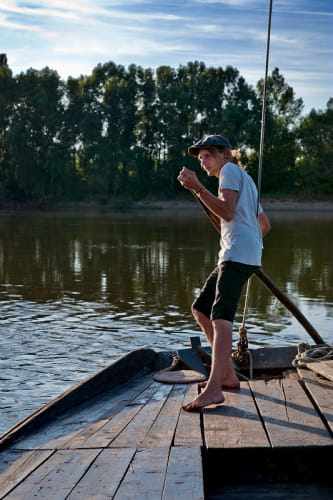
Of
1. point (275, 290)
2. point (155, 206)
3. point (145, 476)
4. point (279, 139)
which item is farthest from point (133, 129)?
point (145, 476)

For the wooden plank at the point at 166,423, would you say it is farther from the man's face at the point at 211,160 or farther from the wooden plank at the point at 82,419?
the man's face at the point at 211,160

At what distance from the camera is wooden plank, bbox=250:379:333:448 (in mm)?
3344

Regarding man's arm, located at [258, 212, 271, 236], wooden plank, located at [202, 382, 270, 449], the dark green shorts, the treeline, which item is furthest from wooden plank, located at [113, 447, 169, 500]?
the treeline

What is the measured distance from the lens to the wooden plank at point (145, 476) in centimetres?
282

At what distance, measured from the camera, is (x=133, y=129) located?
7000 cm

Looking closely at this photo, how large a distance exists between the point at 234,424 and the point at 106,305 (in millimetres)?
7976

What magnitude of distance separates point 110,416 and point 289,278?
1134 centimetres

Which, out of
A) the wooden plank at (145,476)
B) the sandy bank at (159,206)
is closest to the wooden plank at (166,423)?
the wooden plank at (145,476)

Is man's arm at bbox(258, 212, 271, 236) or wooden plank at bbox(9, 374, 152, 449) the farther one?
man's arm at bbox(258, 212, 271, 236)

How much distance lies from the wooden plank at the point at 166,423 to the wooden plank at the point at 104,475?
167 mm

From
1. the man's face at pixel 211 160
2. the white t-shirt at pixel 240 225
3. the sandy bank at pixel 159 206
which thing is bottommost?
the sandy bank at pixel 159 206

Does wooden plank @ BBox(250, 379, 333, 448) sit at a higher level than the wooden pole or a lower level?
lower

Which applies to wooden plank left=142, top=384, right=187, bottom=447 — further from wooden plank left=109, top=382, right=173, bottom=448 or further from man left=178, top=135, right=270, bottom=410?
man left=178, top=135, right=270, bottom=410

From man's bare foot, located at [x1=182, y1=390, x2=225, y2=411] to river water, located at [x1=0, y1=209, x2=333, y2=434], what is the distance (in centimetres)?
202
